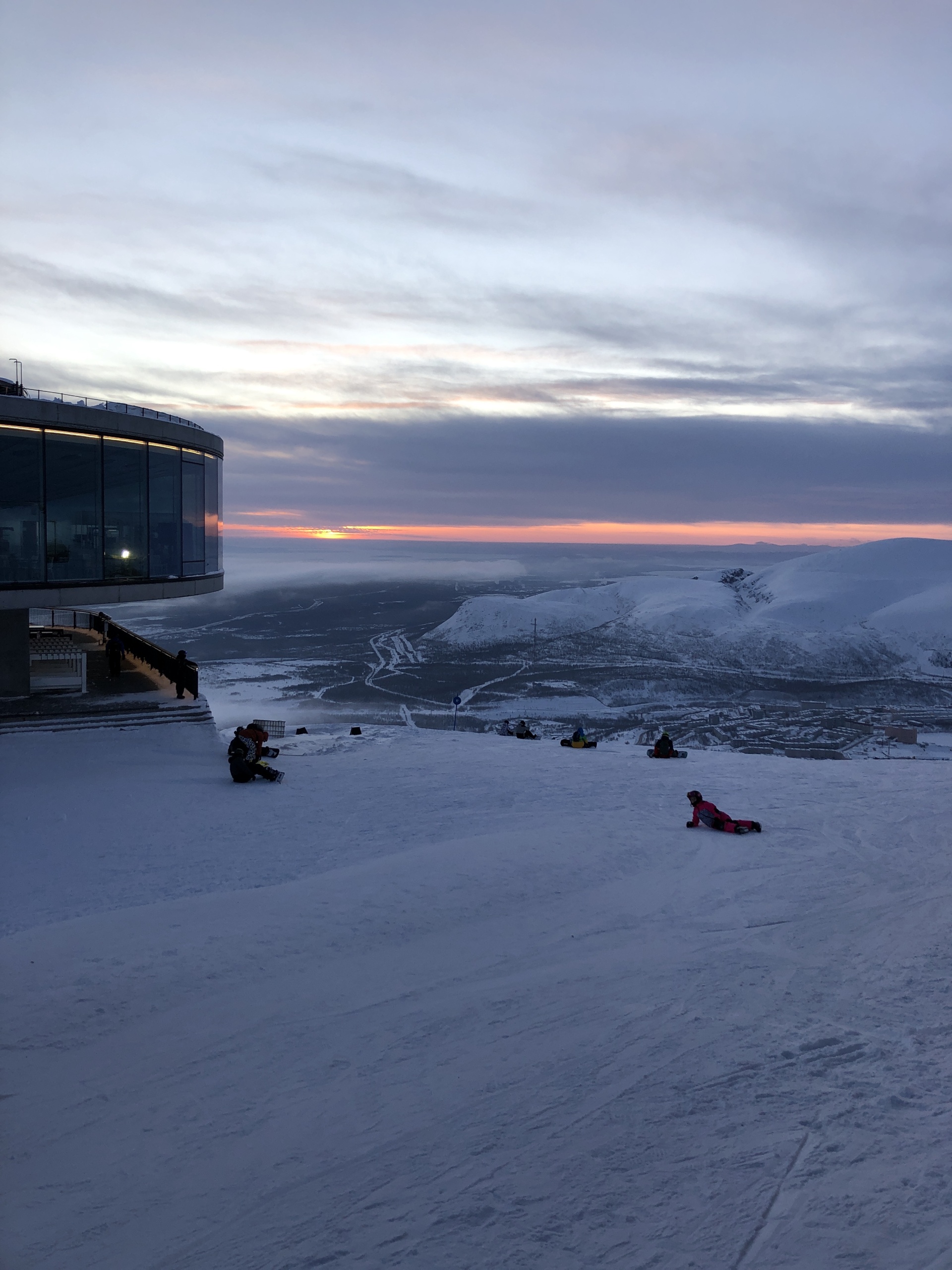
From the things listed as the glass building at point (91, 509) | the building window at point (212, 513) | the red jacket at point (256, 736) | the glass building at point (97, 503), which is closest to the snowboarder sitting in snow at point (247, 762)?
the red jacket at point (256, 736)

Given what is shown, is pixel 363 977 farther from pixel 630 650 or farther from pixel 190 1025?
pixel 630 650

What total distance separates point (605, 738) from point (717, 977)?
3291 cm

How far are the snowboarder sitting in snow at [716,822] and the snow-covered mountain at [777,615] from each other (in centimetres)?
6646

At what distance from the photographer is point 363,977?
309 inches

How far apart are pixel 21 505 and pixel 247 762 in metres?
7.43

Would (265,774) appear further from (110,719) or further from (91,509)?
(91,509)

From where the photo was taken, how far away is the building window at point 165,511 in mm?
19047

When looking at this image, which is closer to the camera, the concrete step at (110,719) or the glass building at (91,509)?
the glass building at (91,509)

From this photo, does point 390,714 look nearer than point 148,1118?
No

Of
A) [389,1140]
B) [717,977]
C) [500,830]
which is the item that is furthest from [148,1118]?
[500,830]

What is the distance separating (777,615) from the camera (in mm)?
91062

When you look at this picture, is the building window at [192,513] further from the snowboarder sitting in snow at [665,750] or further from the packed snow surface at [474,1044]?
the snowboarder sitting in snow at [665,750]

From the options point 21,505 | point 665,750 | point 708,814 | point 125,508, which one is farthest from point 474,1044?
point 125,508

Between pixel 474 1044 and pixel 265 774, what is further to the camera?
pixel 265 774
